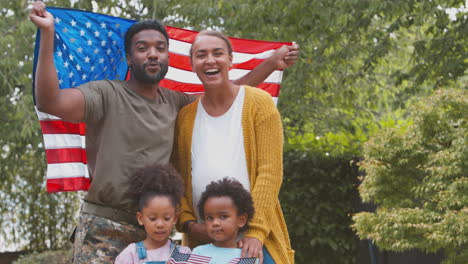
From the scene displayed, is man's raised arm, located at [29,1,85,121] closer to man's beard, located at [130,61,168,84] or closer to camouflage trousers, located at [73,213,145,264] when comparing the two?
man's beard, located at [130,61,168,84]

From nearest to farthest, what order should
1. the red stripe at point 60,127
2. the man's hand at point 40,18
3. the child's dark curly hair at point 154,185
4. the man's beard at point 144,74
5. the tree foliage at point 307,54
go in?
1. the man's hand at point 40,18
2. the child's dark curly hair at point 154,185
3. the man's beard at point 144,74
4. the red stripe at point 60,127
5. the tree foliage at point 307,54

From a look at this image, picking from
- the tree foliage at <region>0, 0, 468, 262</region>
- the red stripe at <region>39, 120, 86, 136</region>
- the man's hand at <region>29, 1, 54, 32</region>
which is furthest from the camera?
the tree foliage at <region>0, 0, 468, 262</region>

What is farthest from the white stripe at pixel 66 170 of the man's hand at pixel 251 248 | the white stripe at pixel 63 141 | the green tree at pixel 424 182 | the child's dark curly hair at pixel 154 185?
the green tree at pixel 424 182

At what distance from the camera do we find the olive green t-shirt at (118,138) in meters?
3.54

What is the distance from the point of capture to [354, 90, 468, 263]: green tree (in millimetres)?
6094

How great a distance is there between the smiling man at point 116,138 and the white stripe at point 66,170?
49 cm

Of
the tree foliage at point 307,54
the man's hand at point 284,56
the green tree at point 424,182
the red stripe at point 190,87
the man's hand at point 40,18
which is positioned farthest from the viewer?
the tree foliage at point 307,54

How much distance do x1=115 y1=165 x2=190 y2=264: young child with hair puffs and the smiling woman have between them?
14cm

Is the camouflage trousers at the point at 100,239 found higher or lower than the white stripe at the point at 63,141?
lower

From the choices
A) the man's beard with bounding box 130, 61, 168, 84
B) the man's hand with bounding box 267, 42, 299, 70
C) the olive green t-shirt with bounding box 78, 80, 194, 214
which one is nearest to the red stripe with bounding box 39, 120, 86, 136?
the olive green t-shirt with bounding box 78, 80, 194, 214

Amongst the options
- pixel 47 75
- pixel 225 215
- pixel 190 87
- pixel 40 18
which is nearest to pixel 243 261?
pixel 225 215

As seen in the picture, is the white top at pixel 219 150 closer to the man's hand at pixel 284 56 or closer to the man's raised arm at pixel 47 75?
the man's hand at pixel 284 56

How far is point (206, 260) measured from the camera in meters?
3.43

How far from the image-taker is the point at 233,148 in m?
3.58
